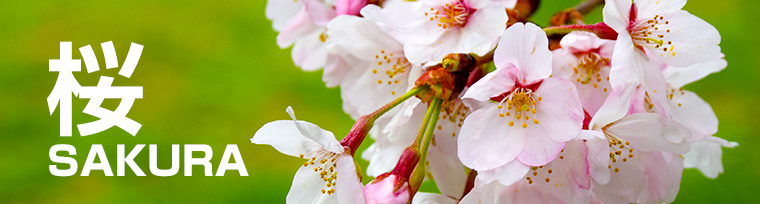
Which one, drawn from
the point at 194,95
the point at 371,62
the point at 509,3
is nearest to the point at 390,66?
the point at 371,62

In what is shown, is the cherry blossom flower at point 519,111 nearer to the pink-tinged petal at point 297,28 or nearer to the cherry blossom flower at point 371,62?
the cherry blossom flower at point 371,62

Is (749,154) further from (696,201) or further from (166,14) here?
(166,14)

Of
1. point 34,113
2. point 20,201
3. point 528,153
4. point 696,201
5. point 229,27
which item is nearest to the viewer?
point 528,153

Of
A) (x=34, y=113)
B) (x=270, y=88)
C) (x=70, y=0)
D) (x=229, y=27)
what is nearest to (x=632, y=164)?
(x=270, y=88)

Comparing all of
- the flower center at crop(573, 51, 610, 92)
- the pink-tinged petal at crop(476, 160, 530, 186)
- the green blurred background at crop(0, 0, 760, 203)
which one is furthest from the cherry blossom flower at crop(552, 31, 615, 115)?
the green blurred background at crop(0, 0, 760, 203)

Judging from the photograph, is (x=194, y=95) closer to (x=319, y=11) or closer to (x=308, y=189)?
(x=319, y=11)

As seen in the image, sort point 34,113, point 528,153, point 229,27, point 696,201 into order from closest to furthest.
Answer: point 528,153, point 696,201, point 34,113, point 229,27

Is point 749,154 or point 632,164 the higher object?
point 632,164
